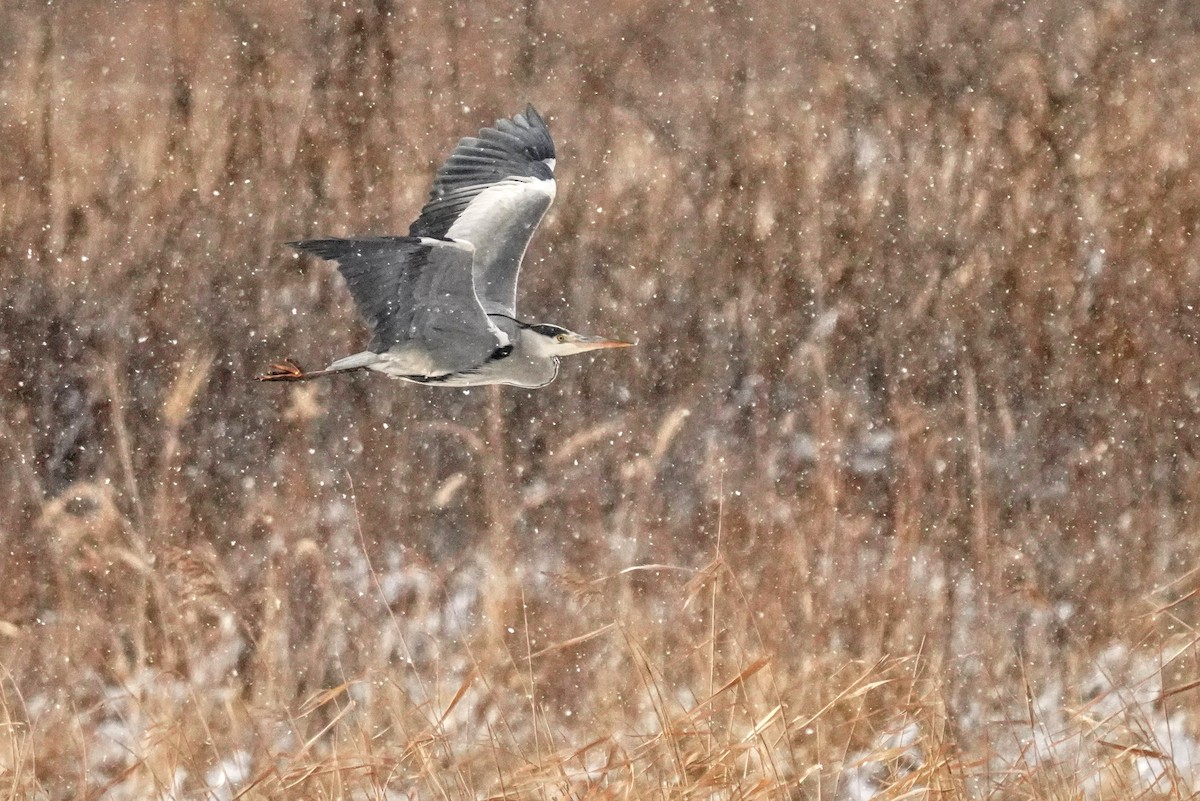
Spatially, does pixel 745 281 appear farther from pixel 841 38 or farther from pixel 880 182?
pixel 841 38

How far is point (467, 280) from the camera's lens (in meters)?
2.33

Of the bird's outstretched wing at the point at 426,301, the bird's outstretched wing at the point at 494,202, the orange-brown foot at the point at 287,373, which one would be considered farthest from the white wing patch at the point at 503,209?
the orange-brown foot at the point at 287,373

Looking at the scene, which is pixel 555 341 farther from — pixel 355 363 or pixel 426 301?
pixel 355 363

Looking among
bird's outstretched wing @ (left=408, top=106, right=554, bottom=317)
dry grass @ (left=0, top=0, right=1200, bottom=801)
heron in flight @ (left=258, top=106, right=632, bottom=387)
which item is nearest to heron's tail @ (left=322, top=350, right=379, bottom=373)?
heron in flight @ (left=258, top=106, right=632, bottom=387)

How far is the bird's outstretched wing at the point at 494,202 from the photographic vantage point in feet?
8.38

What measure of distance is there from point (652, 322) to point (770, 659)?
A: 3.12 metres

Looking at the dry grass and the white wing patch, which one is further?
the dry grass

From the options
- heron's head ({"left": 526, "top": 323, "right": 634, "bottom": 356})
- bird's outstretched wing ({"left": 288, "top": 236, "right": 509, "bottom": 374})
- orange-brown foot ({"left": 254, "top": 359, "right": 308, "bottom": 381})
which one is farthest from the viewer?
heron's head ({"left": 526, "top": 323, "right": 634, "bottom": 356})

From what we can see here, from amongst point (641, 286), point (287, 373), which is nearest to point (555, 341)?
point (287, 373)

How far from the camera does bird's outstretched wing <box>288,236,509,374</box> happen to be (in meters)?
2.29

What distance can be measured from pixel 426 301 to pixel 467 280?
0.10 metres

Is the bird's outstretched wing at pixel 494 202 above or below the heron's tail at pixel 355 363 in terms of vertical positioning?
above

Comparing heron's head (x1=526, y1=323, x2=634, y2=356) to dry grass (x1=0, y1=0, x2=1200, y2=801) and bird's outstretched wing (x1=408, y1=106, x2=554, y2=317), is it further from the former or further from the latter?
dry grass (x1=0, y1=0, x2=1200, y2=801)

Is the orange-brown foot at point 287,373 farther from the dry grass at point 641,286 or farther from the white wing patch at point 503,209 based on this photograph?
the dry grass at point 641,286
